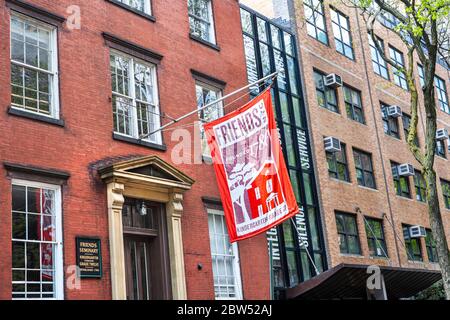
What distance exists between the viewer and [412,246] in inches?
1038

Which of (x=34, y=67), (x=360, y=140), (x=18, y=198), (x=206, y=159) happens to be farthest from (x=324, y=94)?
(x=18, y=198)

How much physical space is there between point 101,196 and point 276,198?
151 inches

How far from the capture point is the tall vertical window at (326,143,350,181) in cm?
2303

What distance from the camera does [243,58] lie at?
768 inches

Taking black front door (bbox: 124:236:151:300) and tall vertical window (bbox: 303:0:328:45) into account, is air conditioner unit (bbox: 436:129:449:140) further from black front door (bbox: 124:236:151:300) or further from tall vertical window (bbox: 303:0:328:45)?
black front door (bbox: 124:236:151:300)

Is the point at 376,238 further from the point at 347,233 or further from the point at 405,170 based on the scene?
the point at 405,170

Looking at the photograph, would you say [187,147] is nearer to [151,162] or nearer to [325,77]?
[151,162]

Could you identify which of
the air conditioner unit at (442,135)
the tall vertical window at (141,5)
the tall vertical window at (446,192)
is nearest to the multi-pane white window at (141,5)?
the tall vertical window at (141,5)

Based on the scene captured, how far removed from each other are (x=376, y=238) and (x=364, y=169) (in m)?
3.05

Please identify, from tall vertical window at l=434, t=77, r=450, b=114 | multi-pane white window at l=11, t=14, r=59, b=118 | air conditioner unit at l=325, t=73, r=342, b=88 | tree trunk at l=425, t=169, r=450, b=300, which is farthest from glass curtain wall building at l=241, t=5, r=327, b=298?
tall vertical window at l=434, t=77, r=450, b=114

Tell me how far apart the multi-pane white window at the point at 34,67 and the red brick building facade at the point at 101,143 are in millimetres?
30

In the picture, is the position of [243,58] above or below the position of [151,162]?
above

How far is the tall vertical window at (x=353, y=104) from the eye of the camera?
84.0ft
